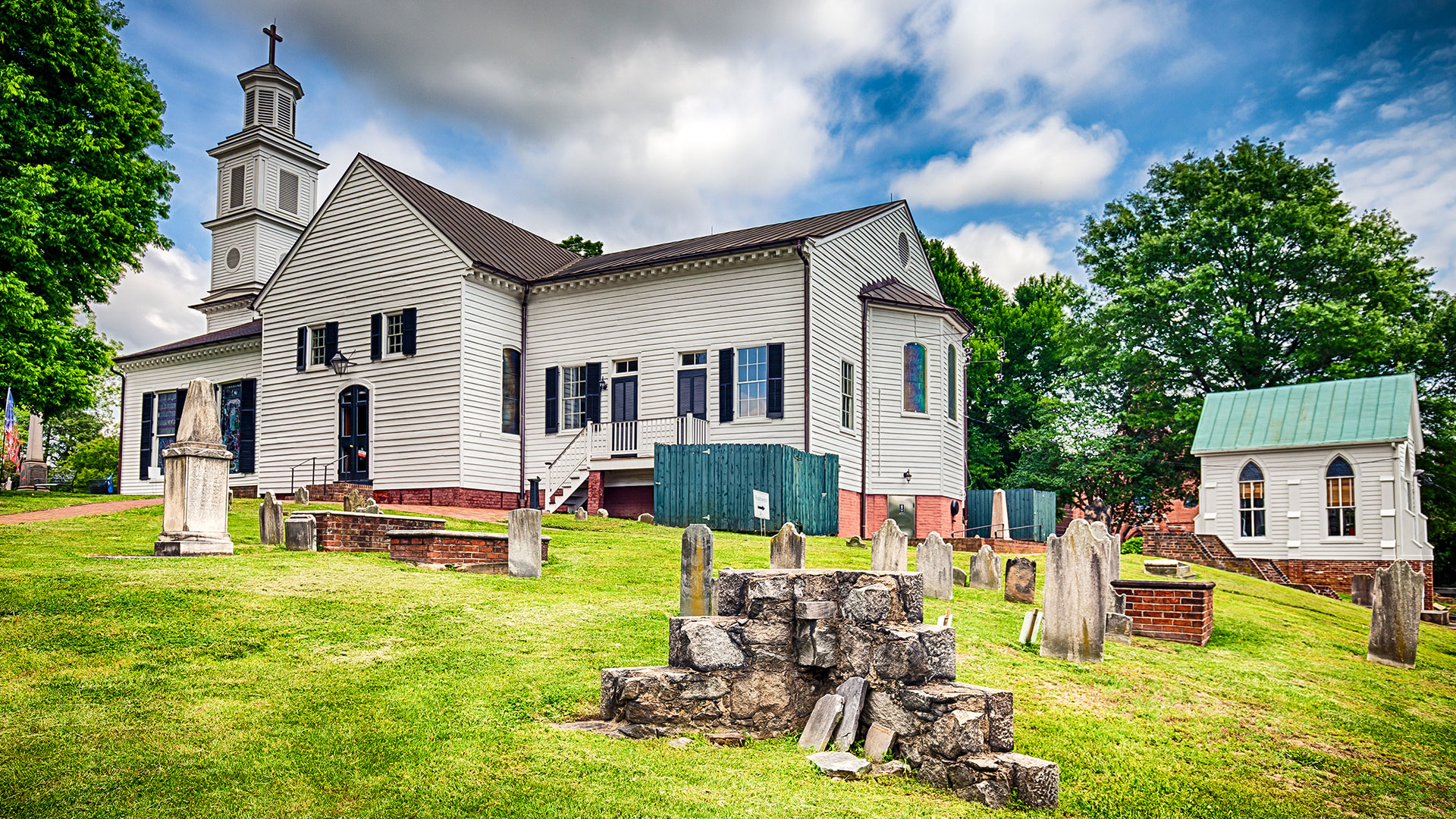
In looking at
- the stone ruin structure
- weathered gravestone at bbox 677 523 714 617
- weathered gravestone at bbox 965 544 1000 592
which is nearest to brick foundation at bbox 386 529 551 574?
weathered gravestone at bbox 677 523 714 617

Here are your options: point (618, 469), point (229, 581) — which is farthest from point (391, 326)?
point (229, 581)

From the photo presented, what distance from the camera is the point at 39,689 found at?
21.6 feet

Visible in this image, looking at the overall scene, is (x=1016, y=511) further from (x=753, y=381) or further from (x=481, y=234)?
(x=481, y=234)

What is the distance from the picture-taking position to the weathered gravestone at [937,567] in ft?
41.4

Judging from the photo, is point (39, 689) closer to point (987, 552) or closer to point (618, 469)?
point (987, 552)

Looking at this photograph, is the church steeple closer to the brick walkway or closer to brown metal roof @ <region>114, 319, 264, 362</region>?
brown metal roof @ <region>114, 319, 264, 362</region>

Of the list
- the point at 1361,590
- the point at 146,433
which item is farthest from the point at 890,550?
the point at 146,433

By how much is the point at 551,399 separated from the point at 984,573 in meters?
15.4

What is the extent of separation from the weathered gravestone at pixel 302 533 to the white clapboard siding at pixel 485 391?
1106cm

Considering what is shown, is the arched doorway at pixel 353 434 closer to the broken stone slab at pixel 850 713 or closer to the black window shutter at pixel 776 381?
the black window shutter at pixel 776 381

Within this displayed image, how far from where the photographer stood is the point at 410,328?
86.6 ft

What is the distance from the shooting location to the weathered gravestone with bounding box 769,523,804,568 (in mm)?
11195

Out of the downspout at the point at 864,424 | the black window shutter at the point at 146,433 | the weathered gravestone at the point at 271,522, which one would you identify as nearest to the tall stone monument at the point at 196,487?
the weathered gravestone at the point at 271,522

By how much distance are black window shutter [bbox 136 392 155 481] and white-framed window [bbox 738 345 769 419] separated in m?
22.4
